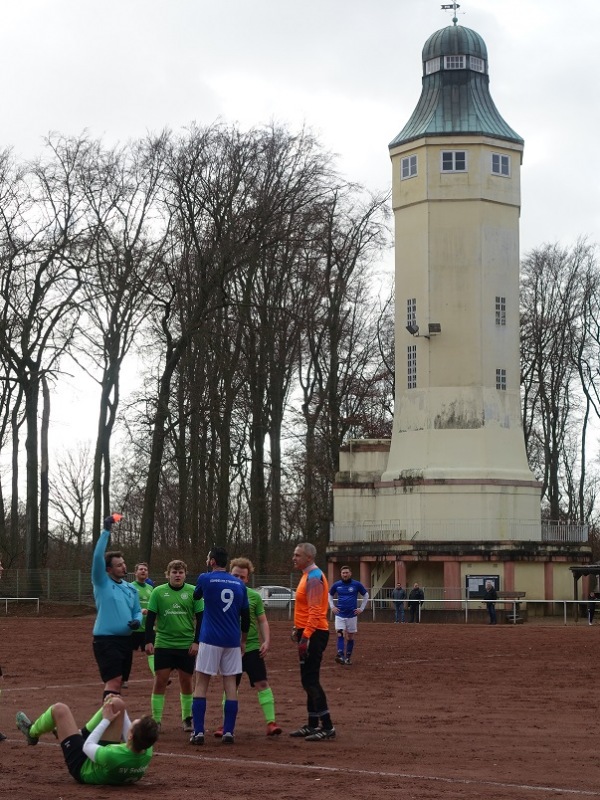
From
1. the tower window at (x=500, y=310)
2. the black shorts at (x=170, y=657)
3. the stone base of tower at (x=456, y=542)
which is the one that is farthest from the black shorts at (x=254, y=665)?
the tower window at (x=500, y=310)

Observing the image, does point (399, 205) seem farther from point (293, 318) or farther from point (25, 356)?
point (25, 356)

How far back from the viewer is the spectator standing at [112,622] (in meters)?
13.7

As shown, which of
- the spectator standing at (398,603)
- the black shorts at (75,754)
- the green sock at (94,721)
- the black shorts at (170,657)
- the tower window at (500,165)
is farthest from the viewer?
Answer: the tower window at (500,165)

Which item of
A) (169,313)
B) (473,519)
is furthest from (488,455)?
(169,313)

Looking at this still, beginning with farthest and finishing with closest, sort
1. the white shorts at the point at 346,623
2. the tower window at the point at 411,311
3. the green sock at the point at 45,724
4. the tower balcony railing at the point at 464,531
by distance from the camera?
the tower window at the point at 411,311 → the tower balcony railing at the point at 464,531 → the white shorts at the point at 346,623 → the green sock at the point at 45,724

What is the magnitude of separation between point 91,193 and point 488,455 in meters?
17.5

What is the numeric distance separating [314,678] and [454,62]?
46.3m

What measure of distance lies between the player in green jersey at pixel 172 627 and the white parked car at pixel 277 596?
31.9m

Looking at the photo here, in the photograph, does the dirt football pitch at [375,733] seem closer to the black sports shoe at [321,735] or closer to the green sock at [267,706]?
the black sports shoe at [321,735]

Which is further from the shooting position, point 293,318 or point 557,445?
point 557,445

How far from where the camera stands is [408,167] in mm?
56188

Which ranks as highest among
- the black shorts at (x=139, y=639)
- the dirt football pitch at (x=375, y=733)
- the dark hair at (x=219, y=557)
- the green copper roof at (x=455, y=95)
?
the green copper roof at (x=455, y=95)

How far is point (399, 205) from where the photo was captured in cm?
5616

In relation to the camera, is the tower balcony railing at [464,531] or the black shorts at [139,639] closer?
the black shorts at [139,639]
